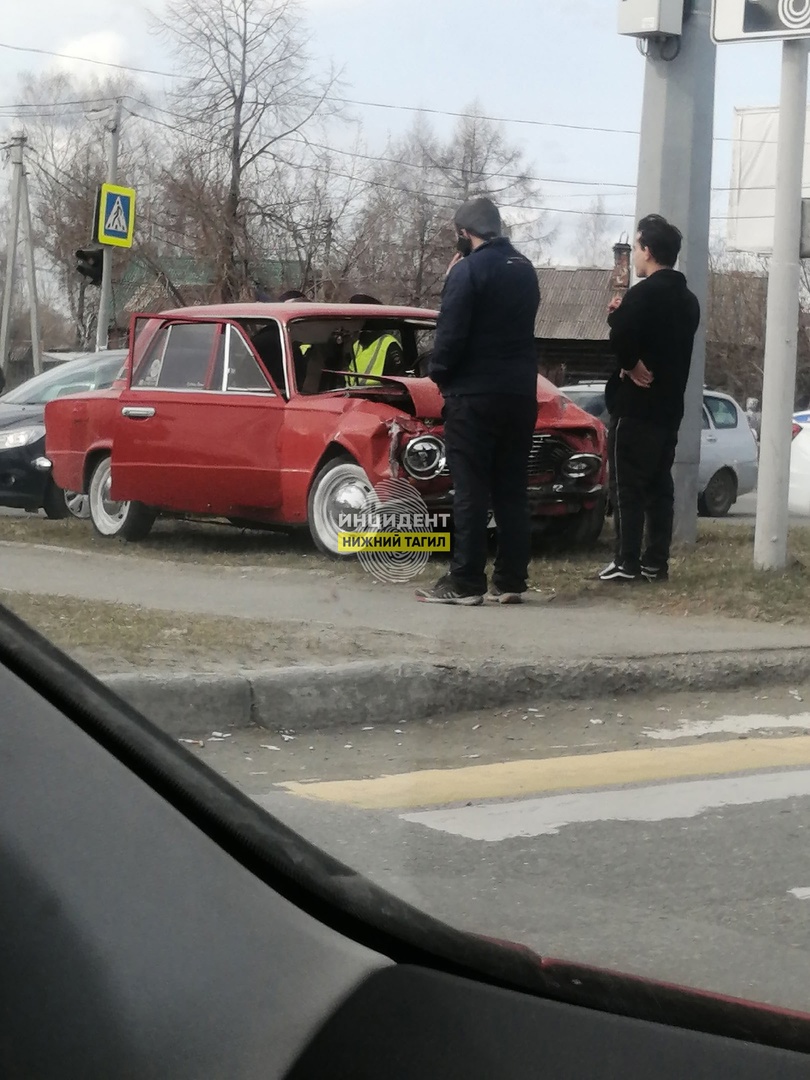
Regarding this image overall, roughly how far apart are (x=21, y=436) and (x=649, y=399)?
19.3 feet

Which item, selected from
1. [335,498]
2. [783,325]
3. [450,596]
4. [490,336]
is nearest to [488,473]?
[490,336]

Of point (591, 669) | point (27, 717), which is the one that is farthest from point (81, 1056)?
point (591, 669)

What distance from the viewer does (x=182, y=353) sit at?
1703 millimetres

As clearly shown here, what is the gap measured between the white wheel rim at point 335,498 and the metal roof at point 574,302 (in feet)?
2.33

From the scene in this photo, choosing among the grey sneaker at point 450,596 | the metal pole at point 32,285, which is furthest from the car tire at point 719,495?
the metal pole at point 32,285

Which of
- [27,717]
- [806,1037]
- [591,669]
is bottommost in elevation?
[591,669]

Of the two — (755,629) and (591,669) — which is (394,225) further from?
(755,629)

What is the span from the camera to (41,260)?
1408 millimetres

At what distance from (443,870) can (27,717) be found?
114 centimetres

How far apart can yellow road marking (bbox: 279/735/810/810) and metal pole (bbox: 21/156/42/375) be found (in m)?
0.94

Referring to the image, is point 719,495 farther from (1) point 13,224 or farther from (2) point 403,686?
(1) point 13,224

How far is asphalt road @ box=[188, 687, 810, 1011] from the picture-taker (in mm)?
1464

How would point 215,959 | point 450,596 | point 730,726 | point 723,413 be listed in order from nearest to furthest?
point 215,959
point 730,726
point 450,596
point 723,413

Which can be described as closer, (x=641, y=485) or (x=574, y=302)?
(x=574, y=302)
